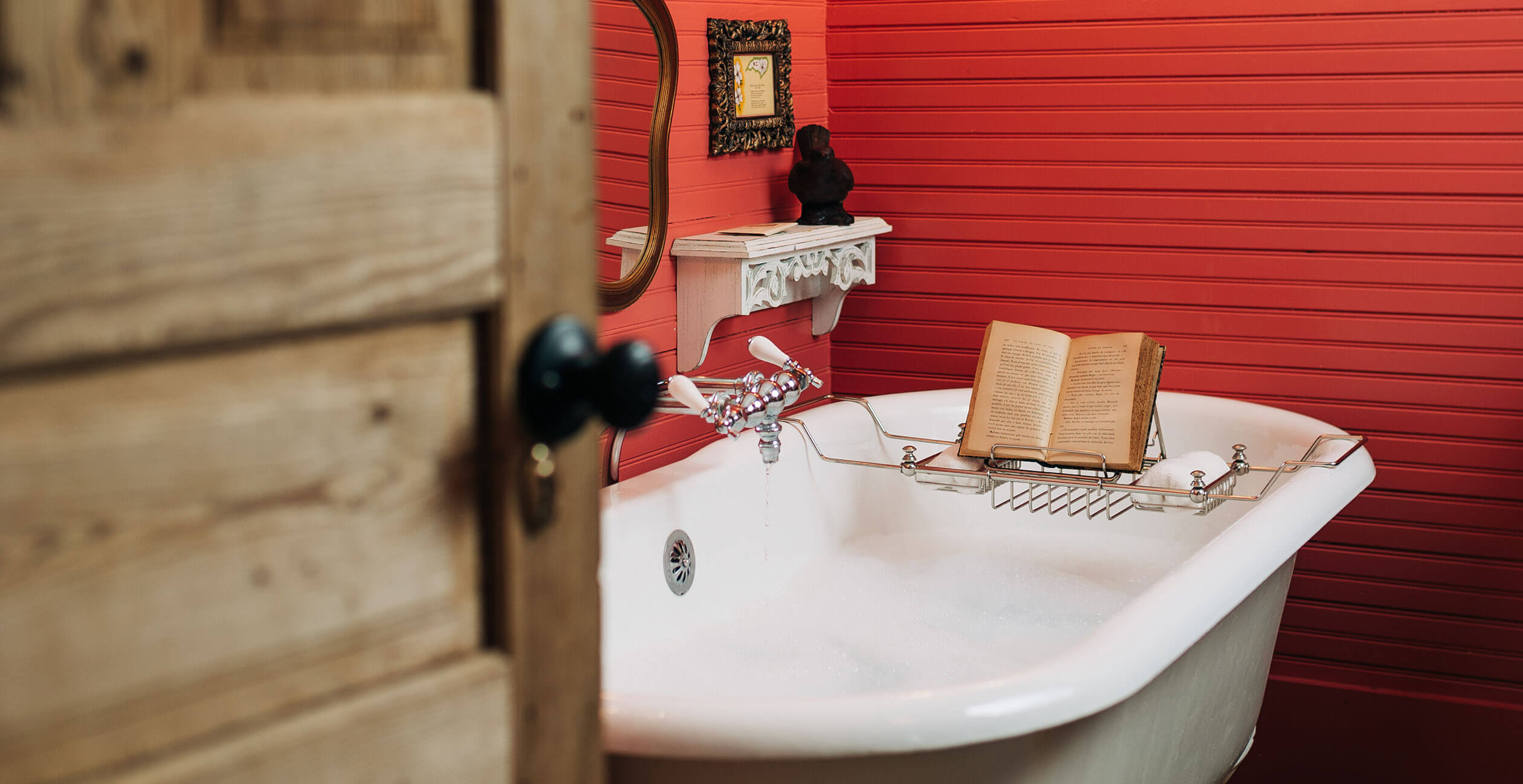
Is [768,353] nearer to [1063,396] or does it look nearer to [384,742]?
[1063,396]

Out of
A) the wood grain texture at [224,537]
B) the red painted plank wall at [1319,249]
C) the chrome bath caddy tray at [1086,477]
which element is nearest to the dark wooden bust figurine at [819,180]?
the red painted plank wall at [1319,249]

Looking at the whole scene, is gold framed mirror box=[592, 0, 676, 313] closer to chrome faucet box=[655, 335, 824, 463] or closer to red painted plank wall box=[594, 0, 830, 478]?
red painted plank wall box=[594, 0, 830, 478]

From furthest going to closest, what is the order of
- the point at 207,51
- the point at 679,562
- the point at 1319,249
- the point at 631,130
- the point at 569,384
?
the point at 1319,249, the point at 631,130, the point at 679,562, the point at 569,384, the point at 207,51

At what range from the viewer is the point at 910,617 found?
2520 mm

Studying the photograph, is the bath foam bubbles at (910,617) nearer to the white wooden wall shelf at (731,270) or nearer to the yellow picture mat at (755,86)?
the white wooden wall shelf at (731,270)

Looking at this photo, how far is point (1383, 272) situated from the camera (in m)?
2.93

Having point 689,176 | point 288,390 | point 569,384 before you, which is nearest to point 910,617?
point 689,176

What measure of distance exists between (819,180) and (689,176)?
373 mm

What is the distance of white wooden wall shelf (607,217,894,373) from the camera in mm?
2746

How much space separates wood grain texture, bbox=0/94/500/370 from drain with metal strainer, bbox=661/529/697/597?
1.62 metres

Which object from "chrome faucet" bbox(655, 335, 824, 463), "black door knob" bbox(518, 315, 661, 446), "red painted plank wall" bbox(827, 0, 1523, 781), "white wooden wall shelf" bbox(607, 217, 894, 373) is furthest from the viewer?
"red painted plank wall" bbox(827, 0, 1523, 781)

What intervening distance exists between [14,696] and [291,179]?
0.30 metres

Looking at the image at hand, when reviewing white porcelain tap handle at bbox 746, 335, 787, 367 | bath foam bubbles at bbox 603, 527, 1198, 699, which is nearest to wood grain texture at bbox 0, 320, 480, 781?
bath foam bubbles at bbox 603, 527, 1198, 699

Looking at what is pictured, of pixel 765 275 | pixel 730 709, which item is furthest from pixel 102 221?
pixel 765 275
